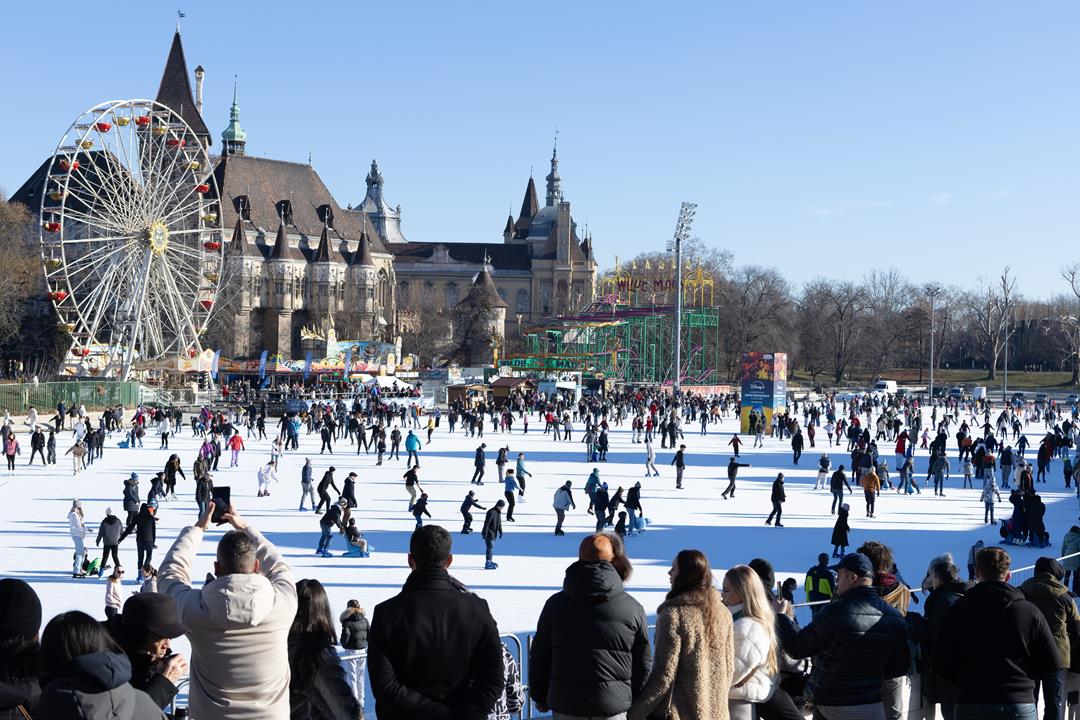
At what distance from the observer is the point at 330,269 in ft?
318

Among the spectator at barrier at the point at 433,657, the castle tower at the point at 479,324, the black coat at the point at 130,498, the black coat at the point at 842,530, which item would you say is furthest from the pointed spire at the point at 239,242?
the spectator at barrier at the point at 433,657

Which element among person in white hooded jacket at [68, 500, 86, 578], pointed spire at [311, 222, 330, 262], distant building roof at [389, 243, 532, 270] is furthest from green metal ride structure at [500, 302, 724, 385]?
distant building roof at [389, 243, 532, 270]

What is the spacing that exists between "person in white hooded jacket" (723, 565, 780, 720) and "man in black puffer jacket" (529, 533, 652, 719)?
394mm

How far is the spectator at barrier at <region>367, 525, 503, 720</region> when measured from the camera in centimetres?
384

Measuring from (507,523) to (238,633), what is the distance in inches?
588

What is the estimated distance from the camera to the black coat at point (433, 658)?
151 inches

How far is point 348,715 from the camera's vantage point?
4.37 m

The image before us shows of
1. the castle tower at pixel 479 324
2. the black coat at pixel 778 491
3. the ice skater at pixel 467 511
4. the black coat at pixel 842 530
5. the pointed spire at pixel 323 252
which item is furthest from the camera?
the pointed spire at pixel 323 252

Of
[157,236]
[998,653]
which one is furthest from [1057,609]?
[157,236]

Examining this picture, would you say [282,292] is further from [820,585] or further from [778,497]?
[820,585]

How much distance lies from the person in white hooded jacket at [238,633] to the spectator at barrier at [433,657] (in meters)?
0.37

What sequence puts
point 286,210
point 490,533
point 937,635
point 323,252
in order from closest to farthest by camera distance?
point 937,635
point 490,533
point 323,252
point 286,210

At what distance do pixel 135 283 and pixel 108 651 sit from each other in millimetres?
40025

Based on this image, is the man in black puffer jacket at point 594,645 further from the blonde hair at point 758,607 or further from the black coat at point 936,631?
the black coat at point 936,631
